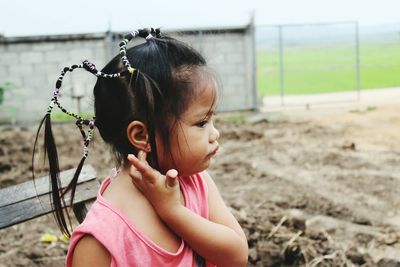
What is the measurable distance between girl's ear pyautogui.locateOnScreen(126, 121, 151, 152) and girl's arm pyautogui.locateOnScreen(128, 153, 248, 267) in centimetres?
5

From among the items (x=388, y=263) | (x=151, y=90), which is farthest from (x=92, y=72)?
(x=388, y=263)

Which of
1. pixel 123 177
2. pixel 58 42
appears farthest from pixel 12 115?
pixel 123 177

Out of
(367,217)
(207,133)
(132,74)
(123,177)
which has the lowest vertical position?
(367,217)

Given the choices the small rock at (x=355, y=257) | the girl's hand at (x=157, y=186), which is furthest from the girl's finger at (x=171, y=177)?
the small rock at (x=355, y=257)

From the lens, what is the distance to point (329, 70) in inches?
1015

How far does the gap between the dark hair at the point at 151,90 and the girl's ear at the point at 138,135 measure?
13mm

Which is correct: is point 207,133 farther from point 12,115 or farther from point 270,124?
point 12,115

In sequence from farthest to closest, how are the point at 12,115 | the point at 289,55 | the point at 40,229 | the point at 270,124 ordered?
the point at 289,55 → the point at 12,115 → the point at 270,124 → the point at 40,229

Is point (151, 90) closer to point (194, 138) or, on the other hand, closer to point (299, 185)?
point (194, 138)

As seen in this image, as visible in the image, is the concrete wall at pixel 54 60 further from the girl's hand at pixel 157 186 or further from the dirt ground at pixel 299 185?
the girl's hand at pixel 157 186

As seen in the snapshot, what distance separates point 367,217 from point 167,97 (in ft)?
11.3

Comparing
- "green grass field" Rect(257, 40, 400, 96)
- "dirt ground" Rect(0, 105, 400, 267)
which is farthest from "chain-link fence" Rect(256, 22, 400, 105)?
"dirt ground" Rect(0, 105, 400, 267)

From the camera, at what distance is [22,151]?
26.0ft

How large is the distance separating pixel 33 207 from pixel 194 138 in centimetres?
96
